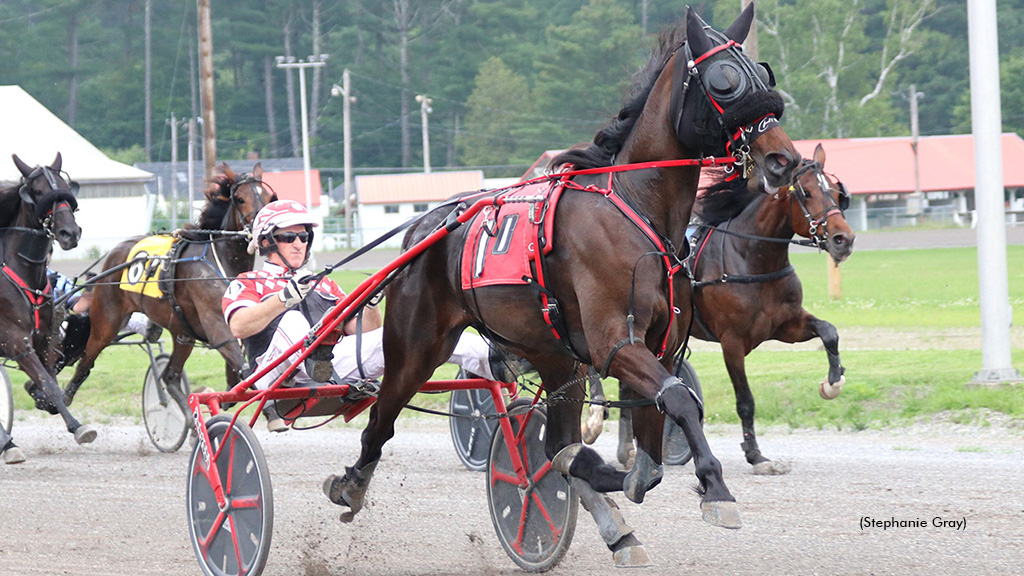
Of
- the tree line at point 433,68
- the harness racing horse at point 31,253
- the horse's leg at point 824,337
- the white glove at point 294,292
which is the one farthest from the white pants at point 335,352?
the tree line at point 433,68

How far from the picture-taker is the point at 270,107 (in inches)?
2574

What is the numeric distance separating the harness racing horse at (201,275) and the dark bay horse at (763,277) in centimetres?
Result: 319

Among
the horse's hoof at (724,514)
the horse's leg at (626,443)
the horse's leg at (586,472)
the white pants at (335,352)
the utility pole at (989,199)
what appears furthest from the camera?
the utility pole at (989,199)

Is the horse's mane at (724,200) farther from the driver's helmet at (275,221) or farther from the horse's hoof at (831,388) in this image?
the driver's helmet at (275,221)

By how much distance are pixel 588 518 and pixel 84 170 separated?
40.0 metres

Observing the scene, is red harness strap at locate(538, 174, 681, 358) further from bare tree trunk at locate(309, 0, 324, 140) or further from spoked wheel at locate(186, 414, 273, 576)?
bare tree trunk at locate(309, 0, 324, 140)

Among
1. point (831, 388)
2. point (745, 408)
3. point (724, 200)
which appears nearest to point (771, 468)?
point (745, 408)

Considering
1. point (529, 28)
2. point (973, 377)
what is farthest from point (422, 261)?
point (529, 28)

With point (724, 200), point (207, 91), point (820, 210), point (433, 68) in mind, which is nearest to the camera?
point (820, 210)

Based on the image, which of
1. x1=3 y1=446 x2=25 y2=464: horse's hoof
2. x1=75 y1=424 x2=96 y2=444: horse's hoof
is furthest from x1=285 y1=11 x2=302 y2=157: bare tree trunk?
x1=3 y1=446 x2=25 y2=464: horse's hoof

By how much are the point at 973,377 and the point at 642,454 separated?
5547 mm

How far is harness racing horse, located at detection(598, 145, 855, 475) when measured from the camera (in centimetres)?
684

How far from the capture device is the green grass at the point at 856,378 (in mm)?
8430

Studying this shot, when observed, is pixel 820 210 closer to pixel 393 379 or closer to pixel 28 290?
pixel 393 379
